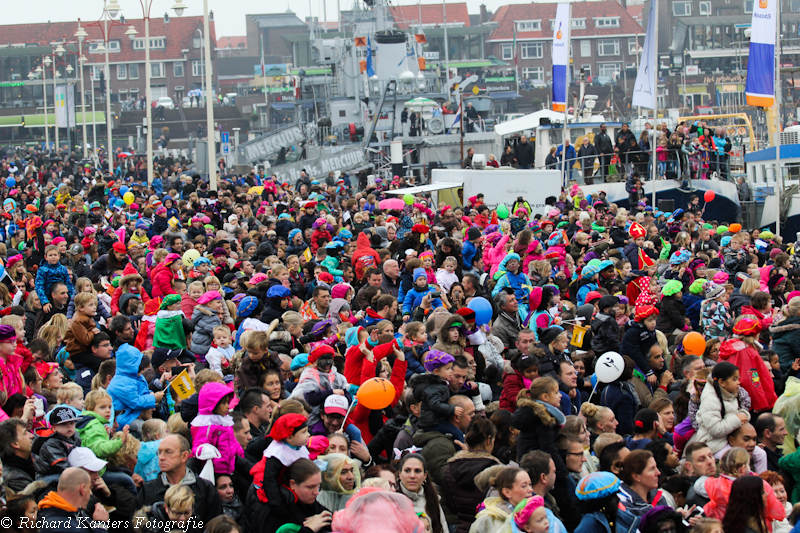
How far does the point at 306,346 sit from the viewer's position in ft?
27.6

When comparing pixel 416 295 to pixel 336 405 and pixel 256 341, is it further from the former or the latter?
pixel 336 405

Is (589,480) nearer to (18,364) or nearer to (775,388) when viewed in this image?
(775,388)

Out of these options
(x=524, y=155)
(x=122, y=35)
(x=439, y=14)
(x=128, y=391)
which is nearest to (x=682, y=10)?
(x=439, y=14)

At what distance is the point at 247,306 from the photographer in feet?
32.5

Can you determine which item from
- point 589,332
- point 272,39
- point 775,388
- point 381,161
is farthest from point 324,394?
point 272,39

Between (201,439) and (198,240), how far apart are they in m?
7.73

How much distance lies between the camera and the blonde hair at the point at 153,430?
6.33 metres

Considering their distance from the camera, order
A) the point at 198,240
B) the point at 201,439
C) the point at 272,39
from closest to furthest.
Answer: the point at 201,439
the point at 198,240
the point at 272,39

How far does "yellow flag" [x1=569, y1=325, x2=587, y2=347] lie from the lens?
9.00 metres

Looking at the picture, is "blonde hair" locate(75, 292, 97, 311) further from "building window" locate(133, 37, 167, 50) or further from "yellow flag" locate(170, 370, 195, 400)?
"building window" locate(133, 37, 167, 50)

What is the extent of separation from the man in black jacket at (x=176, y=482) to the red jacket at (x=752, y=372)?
14.4ft

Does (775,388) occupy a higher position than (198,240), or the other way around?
(198,240)

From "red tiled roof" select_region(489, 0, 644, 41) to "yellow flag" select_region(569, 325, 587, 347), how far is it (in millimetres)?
94230

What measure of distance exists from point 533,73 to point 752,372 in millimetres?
94801
